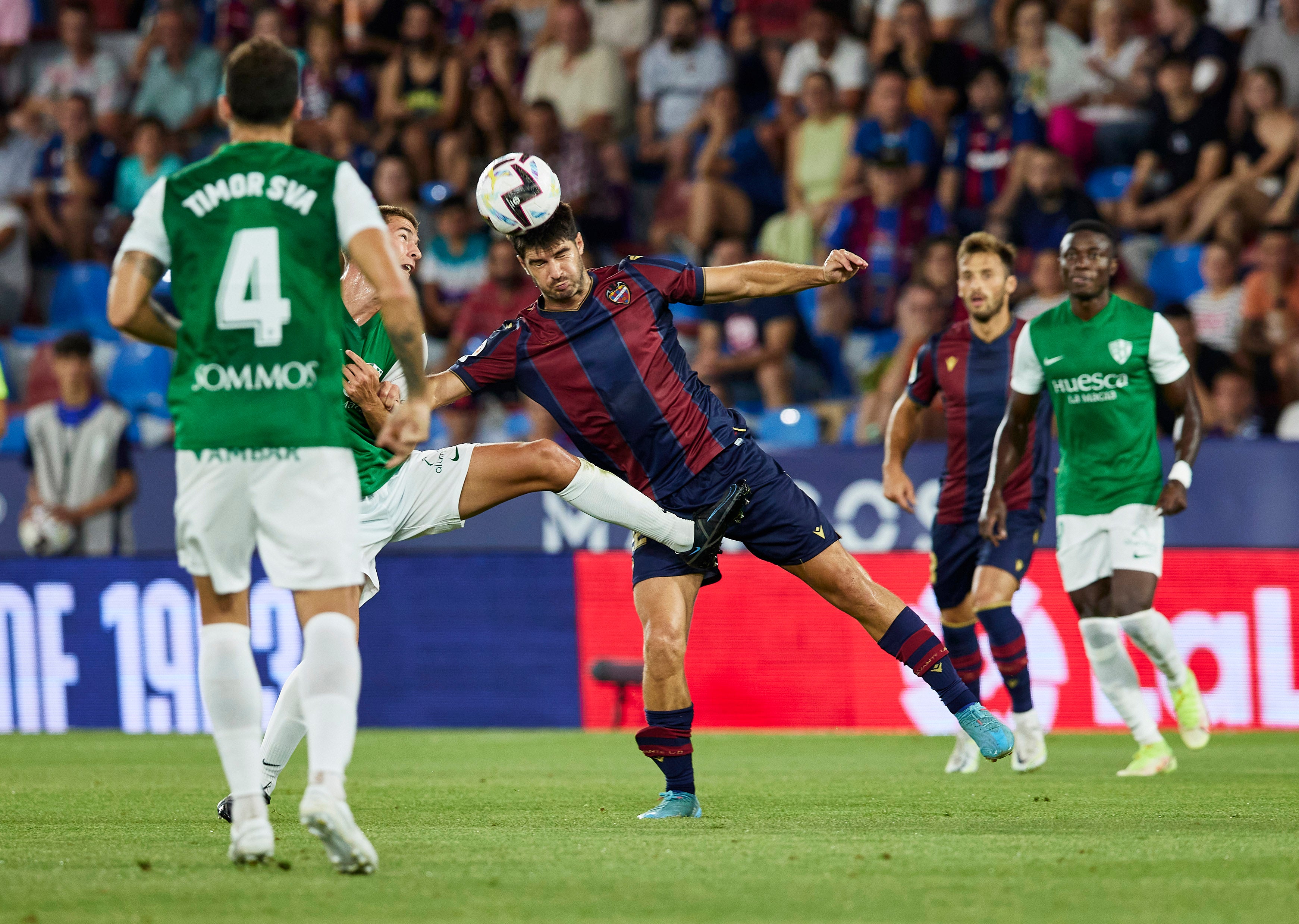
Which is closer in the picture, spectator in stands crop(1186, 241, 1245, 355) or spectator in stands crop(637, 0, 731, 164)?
spectator in stands crop(1186, 241, 1245, 355)

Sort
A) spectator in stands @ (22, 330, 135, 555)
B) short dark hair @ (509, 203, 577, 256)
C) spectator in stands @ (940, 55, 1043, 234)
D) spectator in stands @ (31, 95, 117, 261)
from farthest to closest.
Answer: spectator in stands @ (31, 95, 117, 261) < spectator in stands @ (940, 55, 1043, 234) < spectator in stands @ (22, 330, 135, 555) < short dark hair @ (509, 203, 577, 256)

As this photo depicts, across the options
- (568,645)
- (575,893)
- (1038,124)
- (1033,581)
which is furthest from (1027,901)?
(1038,124)

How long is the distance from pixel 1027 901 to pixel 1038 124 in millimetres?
11179

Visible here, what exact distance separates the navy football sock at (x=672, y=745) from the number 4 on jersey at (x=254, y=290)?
245 cm

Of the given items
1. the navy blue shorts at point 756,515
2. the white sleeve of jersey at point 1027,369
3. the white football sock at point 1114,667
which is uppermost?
the white sleeve of jersey at point 1027,369

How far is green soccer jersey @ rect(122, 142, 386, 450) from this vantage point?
471 centimetres

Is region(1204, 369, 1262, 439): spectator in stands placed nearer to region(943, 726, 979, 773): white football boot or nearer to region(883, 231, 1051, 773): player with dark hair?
region(883, 231, 1051, 773): player with dark hair

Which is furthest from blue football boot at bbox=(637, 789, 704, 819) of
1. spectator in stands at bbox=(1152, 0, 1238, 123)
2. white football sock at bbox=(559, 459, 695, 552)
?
spectator in stands at bbox=(1152, 0, 1238, 123)

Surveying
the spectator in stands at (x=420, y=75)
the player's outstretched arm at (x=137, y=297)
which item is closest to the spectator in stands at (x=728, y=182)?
the spectator in stands at (x=420, y=75)

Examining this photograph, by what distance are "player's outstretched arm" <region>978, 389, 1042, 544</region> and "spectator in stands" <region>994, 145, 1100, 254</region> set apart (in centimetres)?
518

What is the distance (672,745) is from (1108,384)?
10.6 feet

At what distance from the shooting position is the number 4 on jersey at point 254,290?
471cm

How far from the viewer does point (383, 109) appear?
17500mm

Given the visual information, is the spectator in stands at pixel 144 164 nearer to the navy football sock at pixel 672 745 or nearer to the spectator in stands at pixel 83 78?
the spectator in stands at pixel 83 78
